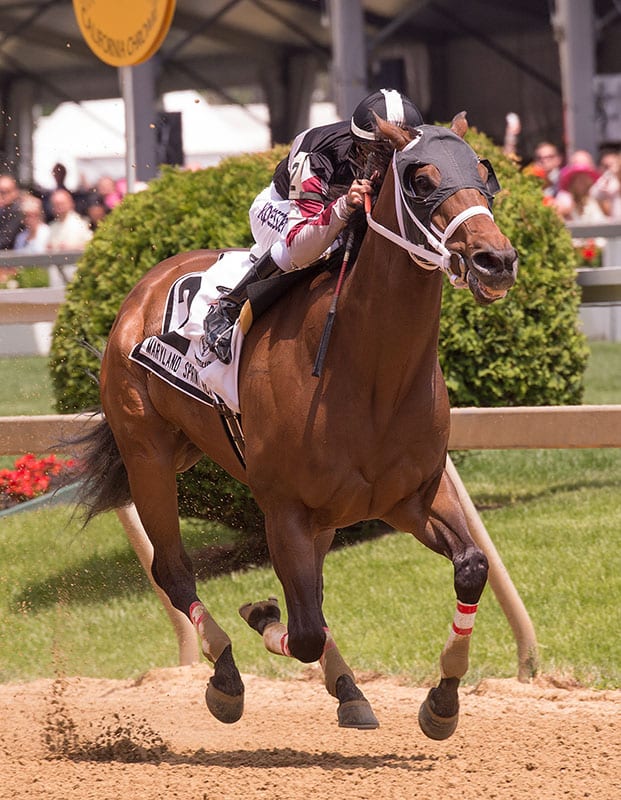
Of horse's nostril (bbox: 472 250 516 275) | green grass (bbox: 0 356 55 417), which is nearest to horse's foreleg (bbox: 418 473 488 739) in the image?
horse's nostril (bbox: 472 250 516 275)

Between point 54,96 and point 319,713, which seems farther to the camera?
point 54,96

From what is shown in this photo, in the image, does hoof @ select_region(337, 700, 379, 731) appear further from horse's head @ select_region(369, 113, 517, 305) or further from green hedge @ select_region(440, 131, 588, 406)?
green hedge @ select_region(440, 131, 588, 406)

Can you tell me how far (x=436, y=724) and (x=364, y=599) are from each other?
2.19 m

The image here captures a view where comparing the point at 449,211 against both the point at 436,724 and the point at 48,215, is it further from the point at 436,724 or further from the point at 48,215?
the point at 48,215

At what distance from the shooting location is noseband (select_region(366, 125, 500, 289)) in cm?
327

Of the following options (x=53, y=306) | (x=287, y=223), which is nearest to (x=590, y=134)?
(x=53, y=306)

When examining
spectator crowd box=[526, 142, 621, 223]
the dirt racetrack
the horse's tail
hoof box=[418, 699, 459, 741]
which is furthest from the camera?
spectator crowd box=[526, 142, 621, 223]

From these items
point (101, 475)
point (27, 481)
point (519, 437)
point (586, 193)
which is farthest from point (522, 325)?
point (586, 193)

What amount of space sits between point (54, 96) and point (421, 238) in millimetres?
17859

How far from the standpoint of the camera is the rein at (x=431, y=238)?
3.26m

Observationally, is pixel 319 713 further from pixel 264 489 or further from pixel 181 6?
pixel 181 6

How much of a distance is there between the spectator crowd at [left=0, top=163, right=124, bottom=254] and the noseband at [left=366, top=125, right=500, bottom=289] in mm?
5110

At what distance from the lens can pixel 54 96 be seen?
798 inches

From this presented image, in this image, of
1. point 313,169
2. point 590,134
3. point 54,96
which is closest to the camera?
point 313,169
